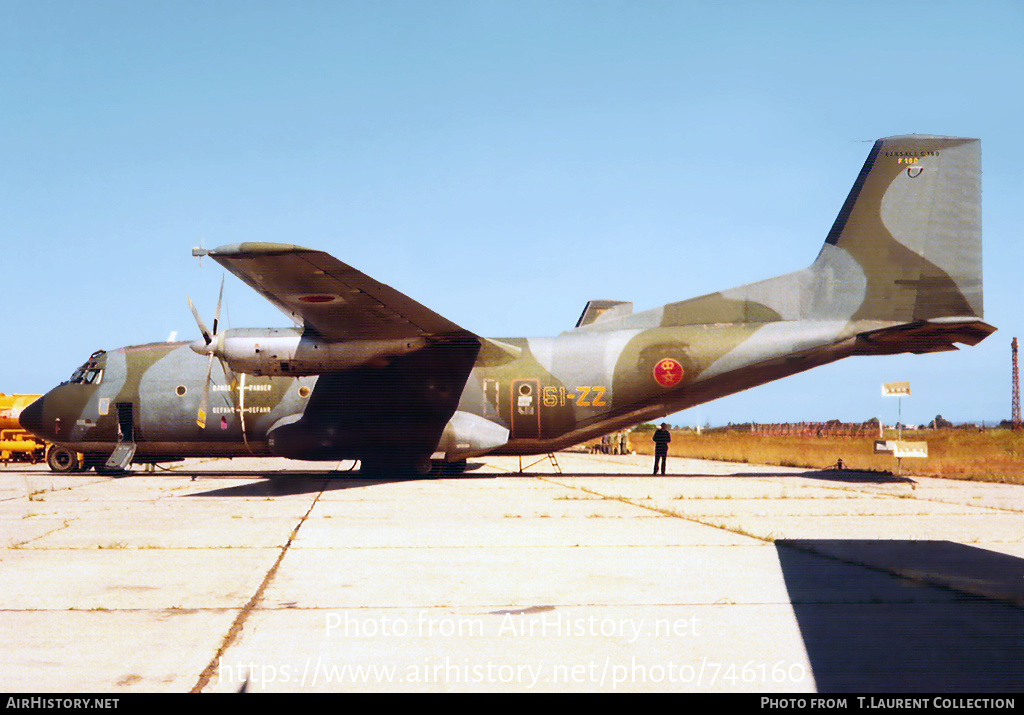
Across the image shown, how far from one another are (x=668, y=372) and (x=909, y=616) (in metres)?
14.5

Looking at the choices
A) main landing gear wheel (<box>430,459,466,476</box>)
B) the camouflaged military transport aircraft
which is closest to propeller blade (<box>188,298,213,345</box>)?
the camouflaged military transport aircraft

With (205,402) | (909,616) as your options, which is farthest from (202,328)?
(909,616)

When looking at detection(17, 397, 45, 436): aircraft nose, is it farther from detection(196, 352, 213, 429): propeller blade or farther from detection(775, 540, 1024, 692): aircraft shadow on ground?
detection(775, 540, 1024, 692): aircraft shadow on ground

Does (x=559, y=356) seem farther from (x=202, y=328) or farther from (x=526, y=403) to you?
(x=202, y=328)

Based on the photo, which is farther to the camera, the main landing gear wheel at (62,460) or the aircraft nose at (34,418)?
the main landing gear wheel at (62,460)

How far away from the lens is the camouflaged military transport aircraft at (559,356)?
19.3m

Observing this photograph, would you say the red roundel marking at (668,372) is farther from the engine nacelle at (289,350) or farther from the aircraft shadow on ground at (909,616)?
the aircraft shadow on ground at (909,616)

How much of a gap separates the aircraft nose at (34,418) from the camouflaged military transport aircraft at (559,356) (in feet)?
6.27

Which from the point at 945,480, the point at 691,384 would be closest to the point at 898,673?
the point at 691,384

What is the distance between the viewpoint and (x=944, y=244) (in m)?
19.5

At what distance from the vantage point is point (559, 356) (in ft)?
68.5

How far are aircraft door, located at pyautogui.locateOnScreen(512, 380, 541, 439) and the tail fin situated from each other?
7.40 metres

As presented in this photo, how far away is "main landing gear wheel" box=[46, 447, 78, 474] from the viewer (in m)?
25.3

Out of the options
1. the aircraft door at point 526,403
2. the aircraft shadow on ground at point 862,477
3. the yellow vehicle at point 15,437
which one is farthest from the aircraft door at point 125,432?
the aircraft shadow on ground at point 862,477
